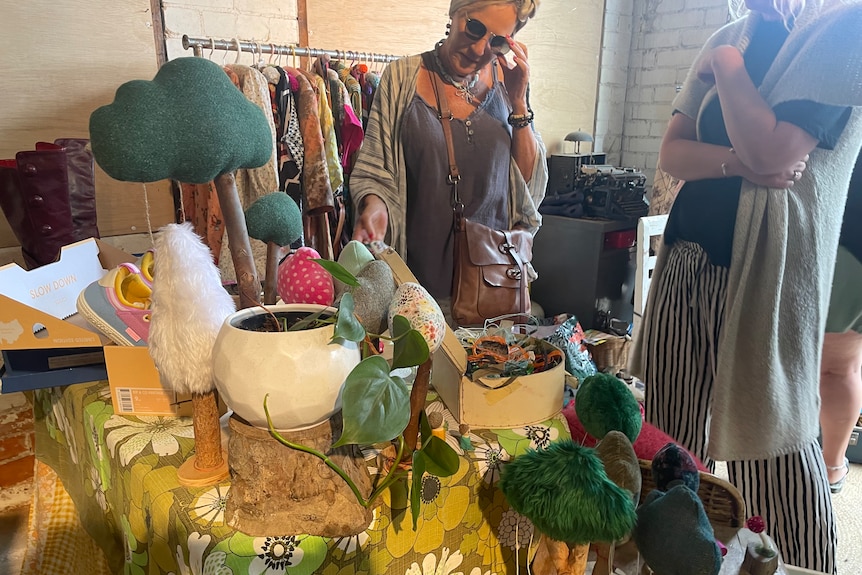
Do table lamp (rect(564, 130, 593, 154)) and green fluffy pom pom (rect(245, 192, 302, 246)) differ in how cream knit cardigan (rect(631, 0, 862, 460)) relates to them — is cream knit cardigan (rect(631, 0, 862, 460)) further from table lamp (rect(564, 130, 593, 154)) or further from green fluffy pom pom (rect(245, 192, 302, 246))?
table lamp (rect(564, 130, 593, 154))

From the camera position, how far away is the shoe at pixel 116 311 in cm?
65

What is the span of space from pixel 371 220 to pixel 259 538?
64 centimetres

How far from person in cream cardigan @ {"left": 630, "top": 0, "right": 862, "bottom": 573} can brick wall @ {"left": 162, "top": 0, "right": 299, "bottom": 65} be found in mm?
1298

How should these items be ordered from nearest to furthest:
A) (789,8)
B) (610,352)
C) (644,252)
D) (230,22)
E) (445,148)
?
(789,8) < (445,148) < (230,22) < (644,252) < (610,352)

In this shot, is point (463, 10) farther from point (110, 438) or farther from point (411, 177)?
point (110, 438)

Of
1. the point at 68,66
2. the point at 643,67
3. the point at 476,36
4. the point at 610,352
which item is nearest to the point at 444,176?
the point at 476,36

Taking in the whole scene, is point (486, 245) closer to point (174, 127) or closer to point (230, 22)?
point (174, 127)

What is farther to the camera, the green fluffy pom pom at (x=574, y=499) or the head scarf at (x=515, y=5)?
the head scarf at (x=515, y=5)

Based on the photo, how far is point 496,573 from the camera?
2.03ft

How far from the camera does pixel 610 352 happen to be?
2201 mm

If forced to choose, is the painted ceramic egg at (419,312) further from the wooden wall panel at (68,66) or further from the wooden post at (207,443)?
the wooden wall panel at (68,66)

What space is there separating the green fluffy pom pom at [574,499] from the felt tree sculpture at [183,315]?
310mm

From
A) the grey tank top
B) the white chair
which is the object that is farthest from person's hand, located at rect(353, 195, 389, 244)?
the white chair

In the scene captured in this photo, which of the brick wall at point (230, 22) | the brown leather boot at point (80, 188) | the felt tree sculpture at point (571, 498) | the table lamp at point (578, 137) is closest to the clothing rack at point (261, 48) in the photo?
the brick wall at point (230, 22)
